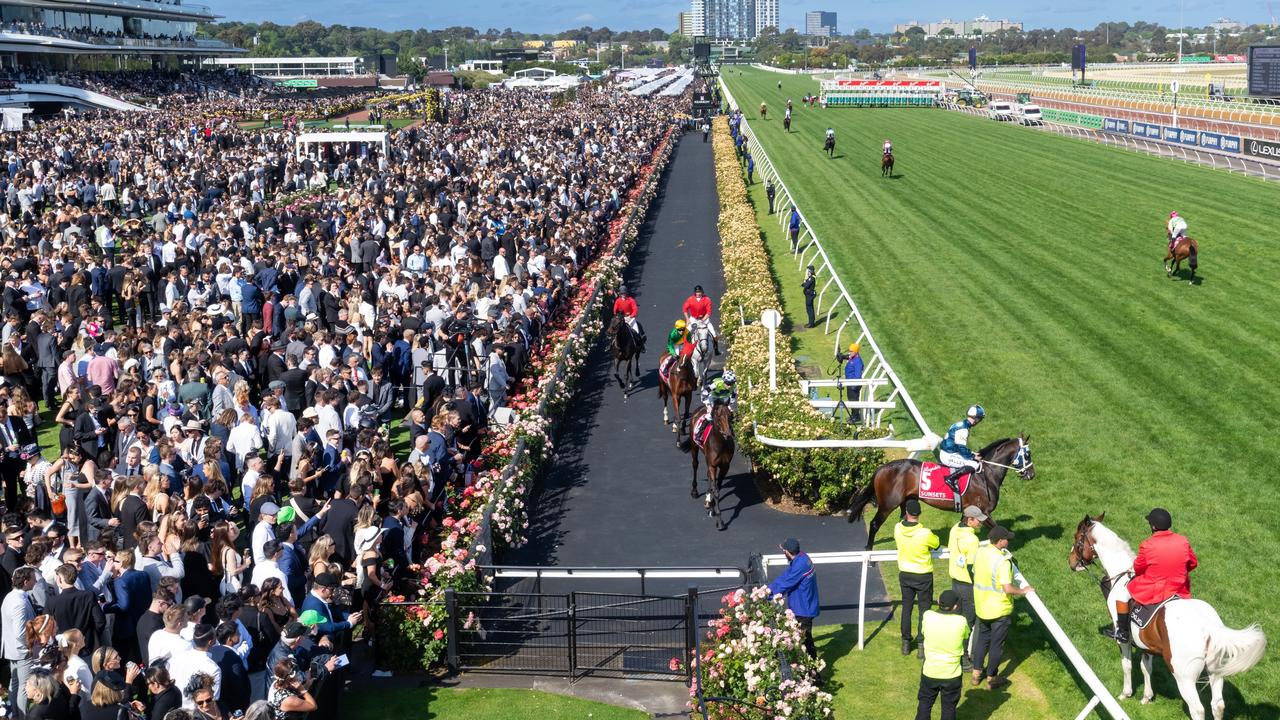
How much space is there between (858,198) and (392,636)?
26331 mm

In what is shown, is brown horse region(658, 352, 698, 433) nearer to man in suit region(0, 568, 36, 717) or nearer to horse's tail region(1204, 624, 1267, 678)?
horse's tail region(1204, 624, 1267, 678)

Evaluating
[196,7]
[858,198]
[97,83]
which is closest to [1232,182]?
[858,198]

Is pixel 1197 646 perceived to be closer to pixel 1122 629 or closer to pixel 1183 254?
pixel 1122 629

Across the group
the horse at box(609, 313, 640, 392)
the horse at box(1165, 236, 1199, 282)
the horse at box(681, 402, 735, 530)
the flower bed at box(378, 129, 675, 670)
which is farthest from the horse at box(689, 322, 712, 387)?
the horse at box(1165, 236, 1199, 282)

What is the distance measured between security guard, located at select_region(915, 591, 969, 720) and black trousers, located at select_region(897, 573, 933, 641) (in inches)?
55.6

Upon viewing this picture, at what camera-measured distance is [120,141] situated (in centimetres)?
3756

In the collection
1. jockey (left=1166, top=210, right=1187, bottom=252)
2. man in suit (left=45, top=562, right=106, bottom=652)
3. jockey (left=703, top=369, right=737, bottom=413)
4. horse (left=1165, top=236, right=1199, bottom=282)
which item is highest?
jockey (left=1166, top=210, right=1187, bottom=252)

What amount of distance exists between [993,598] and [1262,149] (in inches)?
1277

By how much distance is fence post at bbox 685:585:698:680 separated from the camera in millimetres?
8898

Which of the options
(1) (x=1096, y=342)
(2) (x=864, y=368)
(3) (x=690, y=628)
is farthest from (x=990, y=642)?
(1) (x=1096, y=342)

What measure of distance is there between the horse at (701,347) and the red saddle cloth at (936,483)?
535 centimetres

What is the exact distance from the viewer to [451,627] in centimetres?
929

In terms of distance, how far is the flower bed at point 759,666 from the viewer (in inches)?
307

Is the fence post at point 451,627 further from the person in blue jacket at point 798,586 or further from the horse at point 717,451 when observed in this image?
the horse at point 717,451
